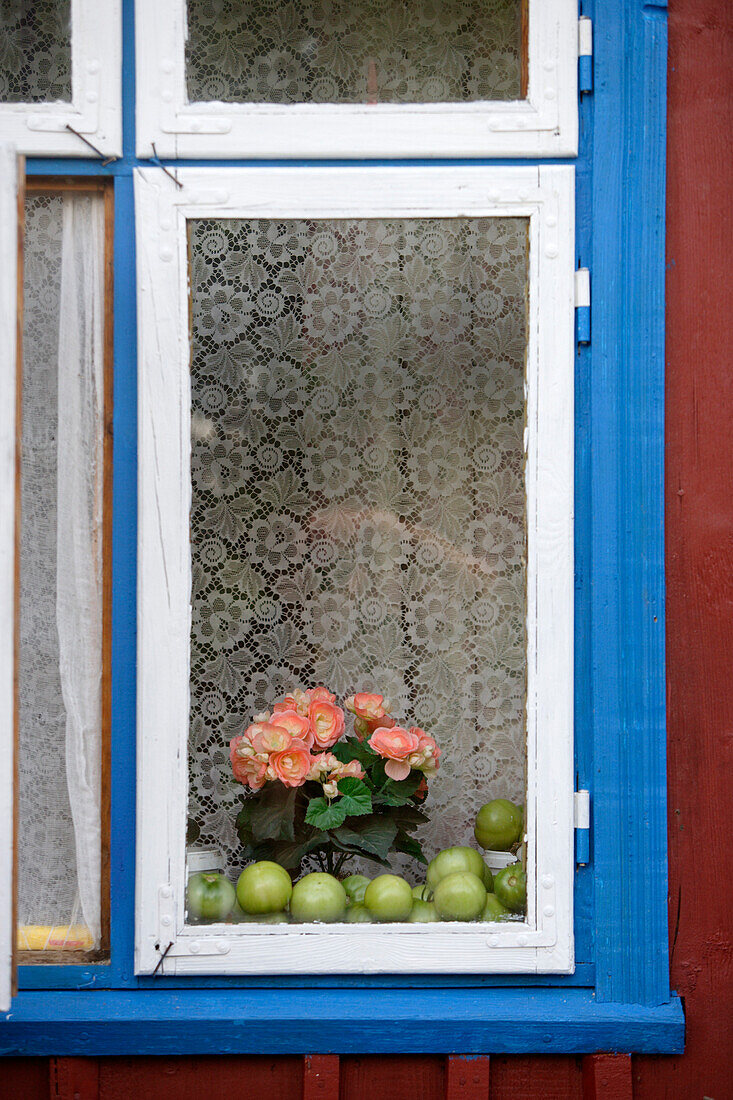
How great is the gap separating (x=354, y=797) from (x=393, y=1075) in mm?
493

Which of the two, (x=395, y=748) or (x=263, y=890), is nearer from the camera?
(x=263, y=890)

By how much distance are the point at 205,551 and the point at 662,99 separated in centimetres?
122

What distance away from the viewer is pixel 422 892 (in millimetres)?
1787

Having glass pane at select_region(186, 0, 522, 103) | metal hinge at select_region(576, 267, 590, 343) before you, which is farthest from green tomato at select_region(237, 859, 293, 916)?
glass pane at select_region(186, 0, 522, 103)

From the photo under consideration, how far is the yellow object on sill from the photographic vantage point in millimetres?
1708

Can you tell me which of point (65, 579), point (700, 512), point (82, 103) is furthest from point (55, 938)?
point (82, 103)

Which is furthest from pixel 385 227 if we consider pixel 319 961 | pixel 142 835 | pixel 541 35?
pixel 319 961

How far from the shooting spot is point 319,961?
65.9 inches

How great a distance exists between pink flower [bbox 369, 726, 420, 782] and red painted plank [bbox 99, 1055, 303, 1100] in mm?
549

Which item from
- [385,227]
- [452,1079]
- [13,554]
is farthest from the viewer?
[385,227]

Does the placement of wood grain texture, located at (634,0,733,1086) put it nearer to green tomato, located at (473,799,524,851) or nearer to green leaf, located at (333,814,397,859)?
green tomato, located at (473,799,524,851)

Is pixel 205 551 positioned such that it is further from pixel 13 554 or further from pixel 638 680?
pixel 638 680

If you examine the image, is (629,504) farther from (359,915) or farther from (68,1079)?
(68,1079)

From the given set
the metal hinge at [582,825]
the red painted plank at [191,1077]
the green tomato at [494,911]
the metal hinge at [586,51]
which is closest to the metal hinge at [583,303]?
the metal hinge at [586,51]
